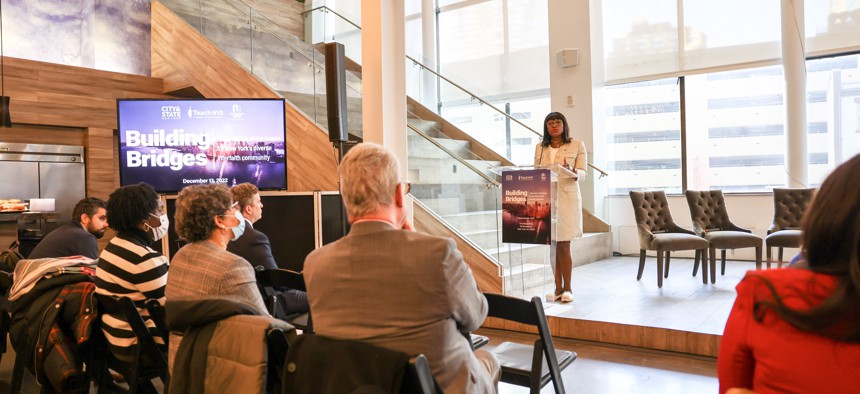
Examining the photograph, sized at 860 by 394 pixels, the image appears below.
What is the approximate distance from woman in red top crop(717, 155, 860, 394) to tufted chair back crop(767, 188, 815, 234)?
5724 mm

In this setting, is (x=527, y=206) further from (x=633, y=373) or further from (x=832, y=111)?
(x=832, y=111)

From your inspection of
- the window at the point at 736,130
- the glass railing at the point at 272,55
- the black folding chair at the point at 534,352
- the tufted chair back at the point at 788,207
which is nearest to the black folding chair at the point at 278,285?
the black folding chair at the point at 534,352

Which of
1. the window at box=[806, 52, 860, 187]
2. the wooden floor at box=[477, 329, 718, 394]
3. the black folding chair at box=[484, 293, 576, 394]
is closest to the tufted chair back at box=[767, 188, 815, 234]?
the window at box=[806, 52, 860, 187]

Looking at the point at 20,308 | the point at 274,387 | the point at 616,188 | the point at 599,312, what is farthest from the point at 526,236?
the point at 616,188

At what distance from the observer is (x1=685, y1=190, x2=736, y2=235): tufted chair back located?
252 inches

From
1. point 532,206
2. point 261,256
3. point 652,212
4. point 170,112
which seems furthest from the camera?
point 652,212

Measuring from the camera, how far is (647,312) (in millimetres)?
4605

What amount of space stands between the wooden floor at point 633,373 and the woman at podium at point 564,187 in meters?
0.84

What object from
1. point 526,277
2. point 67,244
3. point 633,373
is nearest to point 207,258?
point 67,244

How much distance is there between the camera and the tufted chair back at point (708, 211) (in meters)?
6.41

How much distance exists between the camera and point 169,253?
18.1 ft

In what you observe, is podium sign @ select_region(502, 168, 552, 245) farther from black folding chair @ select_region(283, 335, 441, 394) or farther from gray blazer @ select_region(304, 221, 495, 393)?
black folding chair @ select_region(283, 335, 441, 394)

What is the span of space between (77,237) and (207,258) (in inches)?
82.7

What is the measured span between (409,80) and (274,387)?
7.14 m
